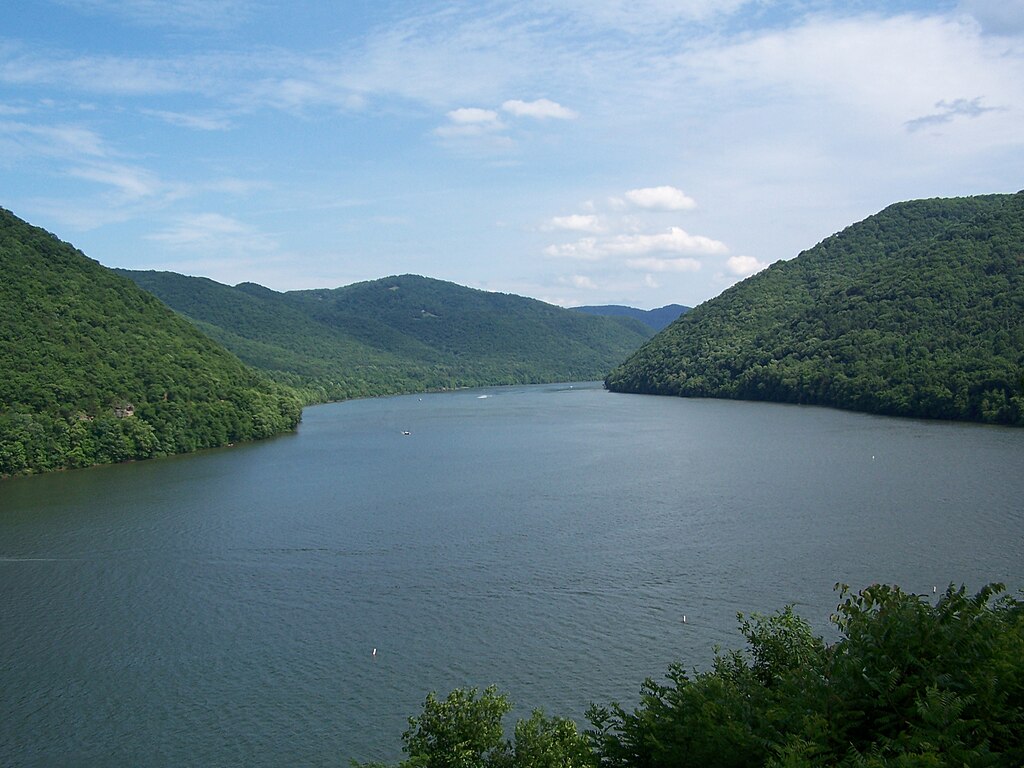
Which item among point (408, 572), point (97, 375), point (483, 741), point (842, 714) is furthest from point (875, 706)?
point (97, 375)

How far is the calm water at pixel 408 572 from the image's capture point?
73.6ft

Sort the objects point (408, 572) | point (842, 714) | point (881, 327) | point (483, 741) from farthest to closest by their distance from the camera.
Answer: point (881, 327) → point (408, 572) → point (483, 741) → point (842, 714)

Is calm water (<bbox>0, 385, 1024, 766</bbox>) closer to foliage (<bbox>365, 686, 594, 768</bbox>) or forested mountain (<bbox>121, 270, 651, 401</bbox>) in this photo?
foliage (<bbox>365, 686, 594, 768</bbox>)

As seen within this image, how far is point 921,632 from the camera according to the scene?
12.8 metres

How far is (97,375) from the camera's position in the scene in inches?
2490

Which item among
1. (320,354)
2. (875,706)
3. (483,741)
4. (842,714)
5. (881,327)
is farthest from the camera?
(320,354)

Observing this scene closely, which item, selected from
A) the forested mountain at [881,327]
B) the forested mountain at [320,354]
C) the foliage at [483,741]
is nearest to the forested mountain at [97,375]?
the forested mountain at [320,354]

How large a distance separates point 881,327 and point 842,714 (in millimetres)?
87887

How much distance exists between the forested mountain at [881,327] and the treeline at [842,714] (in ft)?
187

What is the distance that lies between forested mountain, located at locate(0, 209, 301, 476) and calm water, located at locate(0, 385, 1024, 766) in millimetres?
3213

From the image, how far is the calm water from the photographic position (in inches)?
883

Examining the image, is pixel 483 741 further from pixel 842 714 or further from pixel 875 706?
pixel 875 706

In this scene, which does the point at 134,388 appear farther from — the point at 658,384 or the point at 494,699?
the point at 658,384

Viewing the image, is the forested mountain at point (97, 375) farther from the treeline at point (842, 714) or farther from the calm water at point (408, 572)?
the treeline at point (842, 714)
